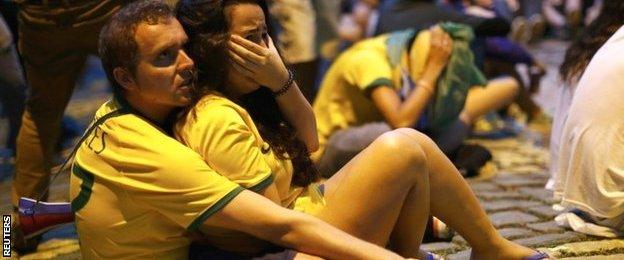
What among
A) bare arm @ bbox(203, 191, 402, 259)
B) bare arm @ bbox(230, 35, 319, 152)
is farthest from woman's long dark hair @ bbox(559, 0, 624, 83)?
bare arm @ bbox(203, 191, 402, 259)

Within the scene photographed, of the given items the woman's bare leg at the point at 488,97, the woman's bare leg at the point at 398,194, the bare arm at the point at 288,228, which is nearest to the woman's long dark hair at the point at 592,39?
the woman's bare leg at the point at 488,97

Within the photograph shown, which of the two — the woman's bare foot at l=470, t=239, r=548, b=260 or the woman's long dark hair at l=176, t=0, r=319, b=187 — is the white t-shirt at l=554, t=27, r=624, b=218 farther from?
the woman's long dark hair at l=176, t=0, r=319, b=187

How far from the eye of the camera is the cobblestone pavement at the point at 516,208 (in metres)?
3.30

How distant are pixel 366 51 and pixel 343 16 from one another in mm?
3862

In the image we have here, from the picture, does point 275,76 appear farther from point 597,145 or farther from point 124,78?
point 597,145

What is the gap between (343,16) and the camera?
27.6 ft

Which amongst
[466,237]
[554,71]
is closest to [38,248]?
[466,237]

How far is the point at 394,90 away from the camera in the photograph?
178 inches

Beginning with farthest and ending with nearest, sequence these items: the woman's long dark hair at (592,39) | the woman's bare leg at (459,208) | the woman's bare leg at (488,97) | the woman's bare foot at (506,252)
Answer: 1. the woman's bare leg at (488,97)
2. the woman's long dark hair at (592,39)
3. the woman's bare foot at (506,252)
4. the woman's bare leg at (459,208)

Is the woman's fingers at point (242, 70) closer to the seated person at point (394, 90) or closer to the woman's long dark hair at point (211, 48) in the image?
the woman's long dark hair at point (211, 48)

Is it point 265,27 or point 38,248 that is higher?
point 265,27

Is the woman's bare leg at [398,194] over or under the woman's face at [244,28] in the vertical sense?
under

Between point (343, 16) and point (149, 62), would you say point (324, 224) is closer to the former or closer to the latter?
point (149, 62)

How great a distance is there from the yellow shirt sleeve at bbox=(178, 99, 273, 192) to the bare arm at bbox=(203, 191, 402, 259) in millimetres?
72
